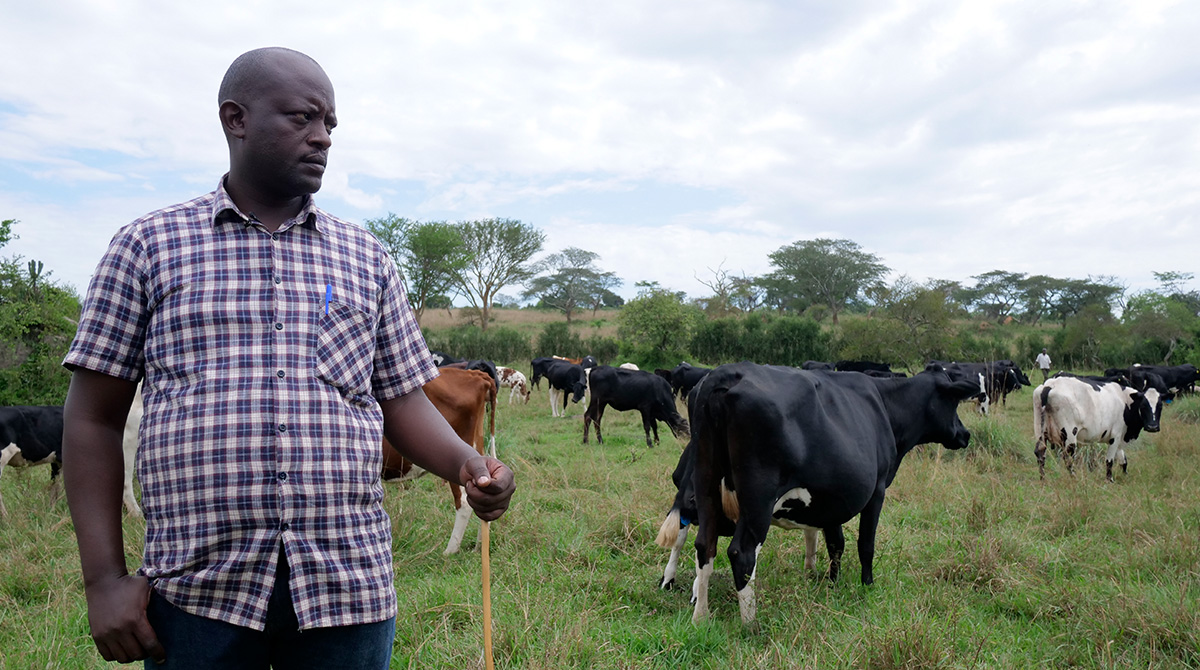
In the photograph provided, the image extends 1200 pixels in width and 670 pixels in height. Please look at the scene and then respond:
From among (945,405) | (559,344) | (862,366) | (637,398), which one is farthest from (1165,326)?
(945,405)

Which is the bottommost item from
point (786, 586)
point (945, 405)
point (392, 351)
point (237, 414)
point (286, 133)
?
point (786, 586)

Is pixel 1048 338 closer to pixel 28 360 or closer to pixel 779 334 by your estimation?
pixel 779 334

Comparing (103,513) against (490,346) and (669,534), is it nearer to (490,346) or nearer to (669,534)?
(669,534)

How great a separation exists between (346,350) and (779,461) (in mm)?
3311

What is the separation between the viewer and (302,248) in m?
1.71

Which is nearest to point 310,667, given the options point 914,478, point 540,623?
point 540,623

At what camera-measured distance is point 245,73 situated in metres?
1.70

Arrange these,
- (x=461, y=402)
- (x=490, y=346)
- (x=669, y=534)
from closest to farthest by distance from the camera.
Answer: (x=669, y=534) → (x=461, y=402) → (x=490, y=346)

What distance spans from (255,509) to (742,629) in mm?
3509

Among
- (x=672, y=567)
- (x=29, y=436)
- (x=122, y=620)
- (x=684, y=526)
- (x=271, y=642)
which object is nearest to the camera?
(x=122, y=620)

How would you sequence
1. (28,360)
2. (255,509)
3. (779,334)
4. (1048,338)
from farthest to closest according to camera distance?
1. (1048,338)
2. (779,334)
3. (28,360)
4. (255,509)

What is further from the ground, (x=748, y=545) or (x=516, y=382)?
(x=748, y=545)

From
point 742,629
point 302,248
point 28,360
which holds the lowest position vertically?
point 742,629

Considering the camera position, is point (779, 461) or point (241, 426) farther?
point (779, 461)
